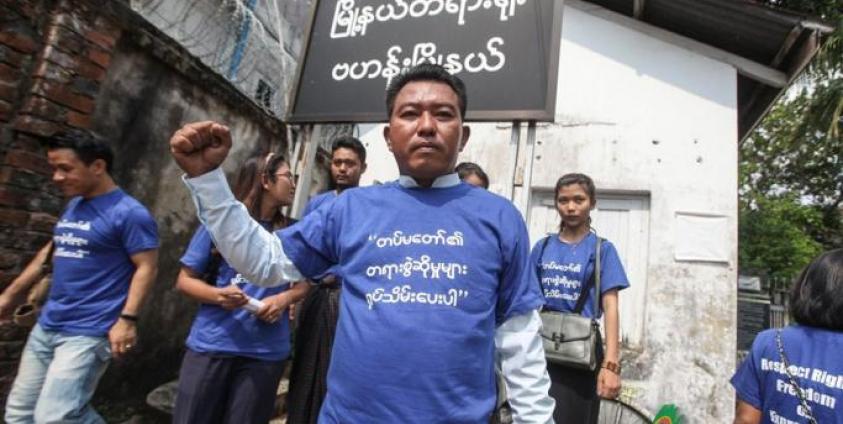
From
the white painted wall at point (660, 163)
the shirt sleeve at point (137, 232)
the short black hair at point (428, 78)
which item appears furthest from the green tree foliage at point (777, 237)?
the shirt sleeve at point (137, 232)

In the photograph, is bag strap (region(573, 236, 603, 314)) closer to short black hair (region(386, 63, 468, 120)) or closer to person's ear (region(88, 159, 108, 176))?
short black hair (region(386, 63, 468, 120))

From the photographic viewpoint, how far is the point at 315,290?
2.54 m

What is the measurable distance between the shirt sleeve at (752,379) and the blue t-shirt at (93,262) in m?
2.80

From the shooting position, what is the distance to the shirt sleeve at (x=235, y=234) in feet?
4.10

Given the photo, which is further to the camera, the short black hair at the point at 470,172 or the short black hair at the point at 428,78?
the short black hair at the point at 470,172

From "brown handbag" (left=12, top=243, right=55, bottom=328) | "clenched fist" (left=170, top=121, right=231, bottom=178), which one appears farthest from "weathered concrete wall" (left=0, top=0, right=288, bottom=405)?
"clenched fist" (left=170, top=121, right=231, bottom=178)

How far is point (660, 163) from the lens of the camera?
5.19m

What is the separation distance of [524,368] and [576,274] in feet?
5.02

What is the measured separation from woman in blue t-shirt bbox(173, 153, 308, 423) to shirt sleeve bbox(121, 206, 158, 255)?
430mm

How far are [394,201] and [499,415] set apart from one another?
69 centimetres

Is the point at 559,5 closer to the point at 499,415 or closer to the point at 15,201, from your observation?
the point at 499,415

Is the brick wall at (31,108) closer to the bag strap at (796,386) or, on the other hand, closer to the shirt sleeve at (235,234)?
the shirt sleeve at (235,234)

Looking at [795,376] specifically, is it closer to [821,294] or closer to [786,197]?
[821,294]

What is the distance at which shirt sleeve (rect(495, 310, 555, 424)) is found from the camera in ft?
4.28
